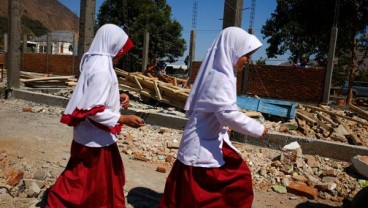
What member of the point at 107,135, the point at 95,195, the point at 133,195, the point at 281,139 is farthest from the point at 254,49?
the point at 281,139

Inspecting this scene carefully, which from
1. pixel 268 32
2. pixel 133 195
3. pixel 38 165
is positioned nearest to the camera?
pixel 133 195

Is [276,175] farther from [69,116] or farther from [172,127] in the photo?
[69,116]

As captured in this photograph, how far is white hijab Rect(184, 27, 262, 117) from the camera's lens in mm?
2432

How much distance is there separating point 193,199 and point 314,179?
3.00 metres

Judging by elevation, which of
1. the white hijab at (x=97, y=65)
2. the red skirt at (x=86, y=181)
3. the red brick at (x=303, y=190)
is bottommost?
the red brick at (x=303, y=190)

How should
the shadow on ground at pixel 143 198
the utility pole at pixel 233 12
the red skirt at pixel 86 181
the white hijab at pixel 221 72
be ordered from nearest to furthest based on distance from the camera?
the white hijab at pixel 221 72
the red skirt at pixel 86 181
the shadow on ground at pixel 143 198
the utility pole at pixel 233 12

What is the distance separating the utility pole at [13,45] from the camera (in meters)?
10.3

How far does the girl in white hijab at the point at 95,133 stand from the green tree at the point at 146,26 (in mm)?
27630

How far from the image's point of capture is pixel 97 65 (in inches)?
111

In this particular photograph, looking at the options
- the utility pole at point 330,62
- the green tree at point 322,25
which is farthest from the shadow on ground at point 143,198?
the green tree at point 322,25

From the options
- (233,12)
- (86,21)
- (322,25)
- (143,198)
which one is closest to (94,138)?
(143,198)

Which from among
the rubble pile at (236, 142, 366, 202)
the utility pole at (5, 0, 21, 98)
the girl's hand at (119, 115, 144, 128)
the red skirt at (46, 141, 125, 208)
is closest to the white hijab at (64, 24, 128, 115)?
the girl's hand at (119, 115, 144, 128)

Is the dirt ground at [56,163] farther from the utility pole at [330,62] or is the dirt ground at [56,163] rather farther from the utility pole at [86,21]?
the utility pole at [330,62]

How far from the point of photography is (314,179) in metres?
5.01
